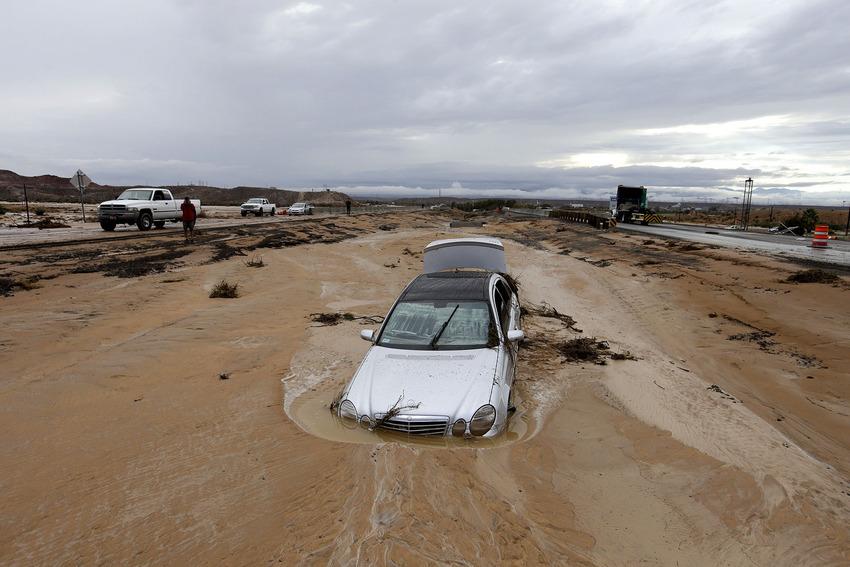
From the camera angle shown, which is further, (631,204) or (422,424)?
(631,204)

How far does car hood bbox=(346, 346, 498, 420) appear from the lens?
17.4ft

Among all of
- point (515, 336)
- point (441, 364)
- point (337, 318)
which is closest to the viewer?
point (441, 364)

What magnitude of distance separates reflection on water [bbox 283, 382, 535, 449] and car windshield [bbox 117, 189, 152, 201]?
80.1 ft

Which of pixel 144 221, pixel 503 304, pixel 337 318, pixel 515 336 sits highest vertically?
pixel 144 221

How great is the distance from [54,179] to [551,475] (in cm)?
13412

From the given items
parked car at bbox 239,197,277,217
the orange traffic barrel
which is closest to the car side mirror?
the orange traffic barrel

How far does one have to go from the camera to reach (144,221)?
88.0ft

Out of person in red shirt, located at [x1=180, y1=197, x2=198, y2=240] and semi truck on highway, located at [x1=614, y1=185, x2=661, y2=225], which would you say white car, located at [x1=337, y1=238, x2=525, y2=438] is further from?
semi truck on highway, located at [x1=614, y1=185, x2=661, y2=225]

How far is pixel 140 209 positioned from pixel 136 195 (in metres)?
1.07

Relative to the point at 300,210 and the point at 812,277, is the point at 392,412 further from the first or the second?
the point at 300,210

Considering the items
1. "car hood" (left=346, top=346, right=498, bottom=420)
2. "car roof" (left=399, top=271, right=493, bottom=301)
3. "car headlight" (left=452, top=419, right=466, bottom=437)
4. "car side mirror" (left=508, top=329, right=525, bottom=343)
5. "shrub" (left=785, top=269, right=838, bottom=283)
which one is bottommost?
"shrub" (left=785, top=269, right=838, bottom=283)

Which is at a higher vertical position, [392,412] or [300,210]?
[300,210]

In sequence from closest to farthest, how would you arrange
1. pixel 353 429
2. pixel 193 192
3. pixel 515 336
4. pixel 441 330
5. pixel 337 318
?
pixel 353 429 < pixel 515 336 < pixel 441 330 < pixel 337 318 < pixel 193 192

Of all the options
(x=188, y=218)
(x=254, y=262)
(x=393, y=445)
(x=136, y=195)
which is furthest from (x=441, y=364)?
(x=136, y=195)
